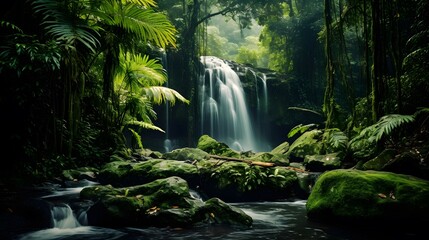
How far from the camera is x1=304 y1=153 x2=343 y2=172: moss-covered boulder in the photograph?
297 inches

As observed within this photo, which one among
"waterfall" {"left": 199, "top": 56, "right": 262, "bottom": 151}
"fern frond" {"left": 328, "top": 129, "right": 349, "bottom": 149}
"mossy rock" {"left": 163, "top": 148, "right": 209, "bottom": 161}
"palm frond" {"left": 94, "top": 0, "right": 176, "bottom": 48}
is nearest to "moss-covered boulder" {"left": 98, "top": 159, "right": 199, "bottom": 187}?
"mossy rock" {"left": 163, "top": 148, "right": 209, "bottom": 161}

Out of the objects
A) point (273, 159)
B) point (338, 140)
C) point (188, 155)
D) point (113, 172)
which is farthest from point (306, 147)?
point (113, 172)

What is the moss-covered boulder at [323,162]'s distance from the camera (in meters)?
7.55

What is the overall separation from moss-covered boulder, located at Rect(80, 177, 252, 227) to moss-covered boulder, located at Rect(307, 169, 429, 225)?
1.11m

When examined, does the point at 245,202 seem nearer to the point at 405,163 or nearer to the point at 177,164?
the point at 177,164

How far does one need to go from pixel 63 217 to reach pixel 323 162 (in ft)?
18.0

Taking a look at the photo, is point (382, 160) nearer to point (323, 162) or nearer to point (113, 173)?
point (323, 162)

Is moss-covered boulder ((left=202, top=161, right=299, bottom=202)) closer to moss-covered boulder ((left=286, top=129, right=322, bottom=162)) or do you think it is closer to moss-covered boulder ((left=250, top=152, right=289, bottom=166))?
moss-covered boulder ((left=250, top=152, right=289, bottom=166))

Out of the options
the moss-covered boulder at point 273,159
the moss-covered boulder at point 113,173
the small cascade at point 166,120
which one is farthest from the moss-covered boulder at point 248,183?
the small cascade at point 166,120

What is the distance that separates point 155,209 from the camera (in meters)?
4.61

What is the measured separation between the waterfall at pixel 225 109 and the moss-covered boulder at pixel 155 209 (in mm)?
11233

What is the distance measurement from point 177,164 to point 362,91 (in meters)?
14.1

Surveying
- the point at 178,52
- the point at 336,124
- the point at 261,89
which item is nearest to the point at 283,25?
the point at 261,89

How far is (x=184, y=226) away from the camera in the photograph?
14.3 feet
